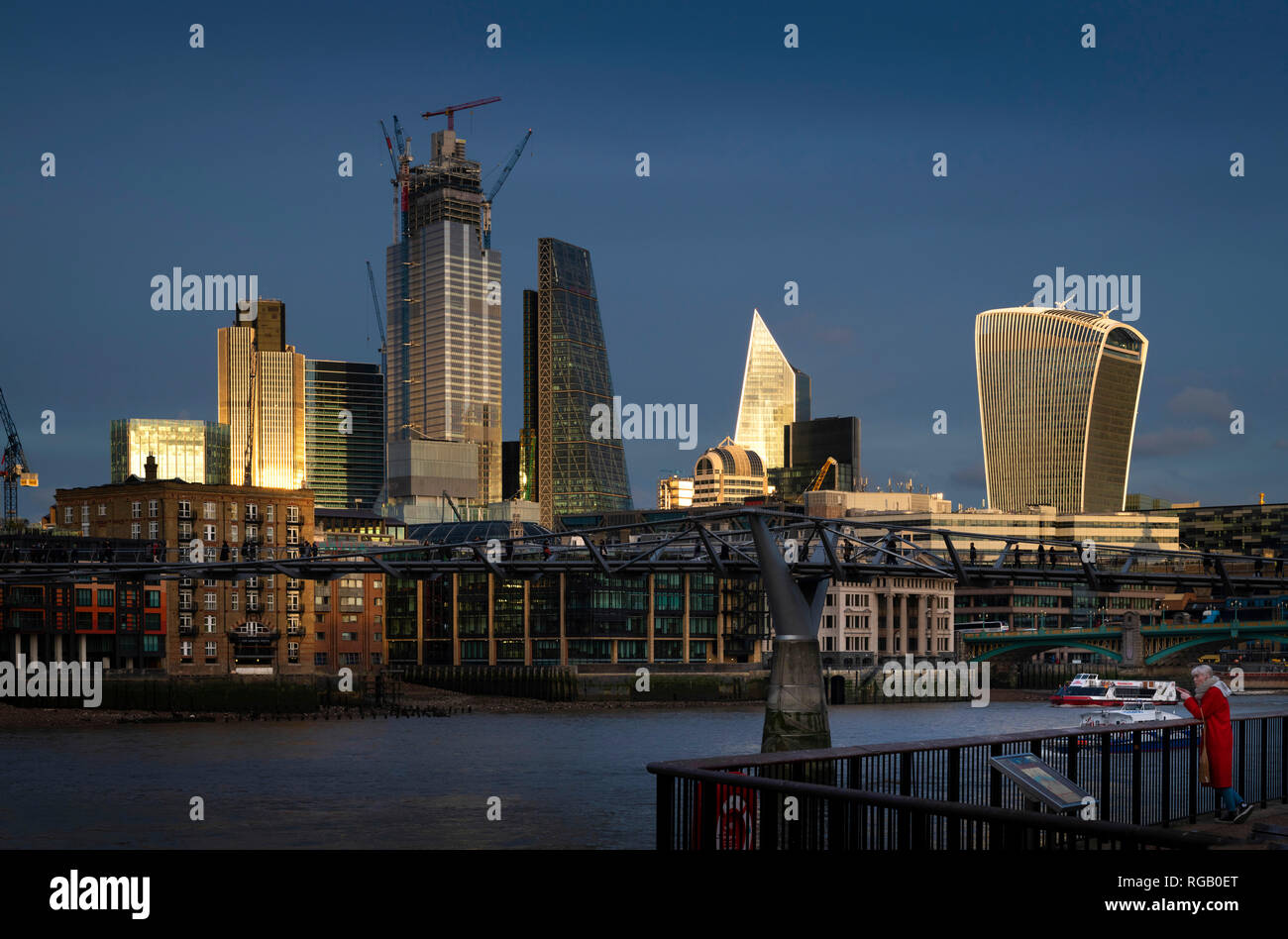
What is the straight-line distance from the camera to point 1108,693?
133m

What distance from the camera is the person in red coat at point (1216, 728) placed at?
21.7 m

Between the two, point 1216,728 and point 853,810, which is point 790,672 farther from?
point 853,810

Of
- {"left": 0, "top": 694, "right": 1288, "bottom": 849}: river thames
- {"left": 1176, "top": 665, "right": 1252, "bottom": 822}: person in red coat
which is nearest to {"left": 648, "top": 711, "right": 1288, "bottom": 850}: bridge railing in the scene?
{"left": 1176, "top": 665, "right": 1252, "bottom": 822}: person in red coat

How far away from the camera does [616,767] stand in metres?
71.9

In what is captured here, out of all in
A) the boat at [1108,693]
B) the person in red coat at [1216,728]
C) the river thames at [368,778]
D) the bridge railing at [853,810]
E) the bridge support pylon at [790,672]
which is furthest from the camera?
the boat at [1108,693]

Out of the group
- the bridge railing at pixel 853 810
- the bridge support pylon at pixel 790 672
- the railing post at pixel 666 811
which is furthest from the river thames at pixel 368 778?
the railing post at pixel 666 811

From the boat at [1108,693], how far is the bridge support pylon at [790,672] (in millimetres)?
71360

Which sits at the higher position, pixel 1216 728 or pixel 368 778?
pixel 1216 728

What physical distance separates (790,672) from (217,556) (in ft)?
320

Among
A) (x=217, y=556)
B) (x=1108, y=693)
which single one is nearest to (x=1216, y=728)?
(x=1108, y=693)

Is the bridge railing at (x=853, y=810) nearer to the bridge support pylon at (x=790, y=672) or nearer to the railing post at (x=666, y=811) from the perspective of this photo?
the railing post at (x=666, y=811)

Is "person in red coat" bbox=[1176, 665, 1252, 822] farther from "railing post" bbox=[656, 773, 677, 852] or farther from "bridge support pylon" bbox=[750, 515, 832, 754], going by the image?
"bridge support pylon" bbox=[750, 515, 832, 754]

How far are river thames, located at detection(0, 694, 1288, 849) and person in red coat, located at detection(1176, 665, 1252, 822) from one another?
23291 mm
